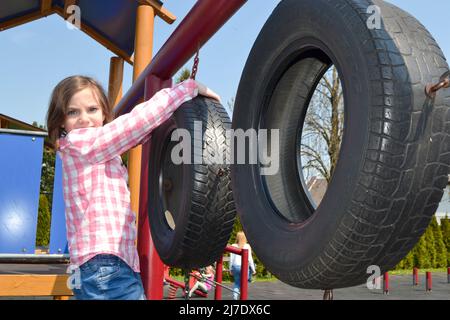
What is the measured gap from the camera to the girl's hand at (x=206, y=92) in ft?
6.58

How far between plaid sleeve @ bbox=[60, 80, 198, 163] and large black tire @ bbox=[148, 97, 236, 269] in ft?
1.27

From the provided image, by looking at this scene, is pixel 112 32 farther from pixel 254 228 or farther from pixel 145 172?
pixel 254 228

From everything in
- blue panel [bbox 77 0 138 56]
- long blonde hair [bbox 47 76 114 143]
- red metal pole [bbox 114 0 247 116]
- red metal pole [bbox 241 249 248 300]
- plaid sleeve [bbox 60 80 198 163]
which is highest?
blue panel [bbox 77 0 138 56]

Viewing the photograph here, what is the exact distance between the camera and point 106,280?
160cm

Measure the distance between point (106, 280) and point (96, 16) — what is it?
5.78 m

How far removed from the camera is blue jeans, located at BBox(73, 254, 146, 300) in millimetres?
1589

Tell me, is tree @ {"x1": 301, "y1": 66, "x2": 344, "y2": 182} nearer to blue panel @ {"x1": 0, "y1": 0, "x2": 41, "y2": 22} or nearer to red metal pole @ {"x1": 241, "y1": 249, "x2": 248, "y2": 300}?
red metal pole @ {"x1": 241, "y1": 249, "x2": 248, "y2": 300}

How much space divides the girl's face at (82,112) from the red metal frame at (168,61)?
0.62m

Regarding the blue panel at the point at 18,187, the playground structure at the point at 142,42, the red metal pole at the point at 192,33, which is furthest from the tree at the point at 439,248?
the red metal pole at the point at 192,33

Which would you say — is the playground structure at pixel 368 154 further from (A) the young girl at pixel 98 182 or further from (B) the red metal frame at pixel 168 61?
(B) the red metal frame at pixel 168 61

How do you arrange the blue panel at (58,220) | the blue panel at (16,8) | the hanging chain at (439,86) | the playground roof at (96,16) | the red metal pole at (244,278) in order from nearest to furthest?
the hanging chain at (439,86), the blue panel at (58,220), the red metal pole at (244,278), the playground roof at (96,16), the blue panel at (16,8)

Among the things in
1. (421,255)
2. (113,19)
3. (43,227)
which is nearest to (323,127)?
(113,19)

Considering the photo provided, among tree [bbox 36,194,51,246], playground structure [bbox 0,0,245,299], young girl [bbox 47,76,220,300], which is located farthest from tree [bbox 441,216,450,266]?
young girl [bbox 47,76,220,300]
